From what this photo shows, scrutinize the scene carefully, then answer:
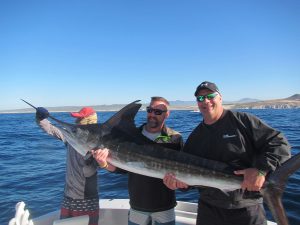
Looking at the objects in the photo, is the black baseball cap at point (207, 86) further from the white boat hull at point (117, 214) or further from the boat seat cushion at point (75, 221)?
the white boat hull at point (117, 214)


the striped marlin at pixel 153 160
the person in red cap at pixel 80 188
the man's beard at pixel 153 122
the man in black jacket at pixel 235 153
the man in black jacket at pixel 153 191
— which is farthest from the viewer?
the person in red cap at pixel 80 188

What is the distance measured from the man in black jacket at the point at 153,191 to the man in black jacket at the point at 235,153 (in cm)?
33

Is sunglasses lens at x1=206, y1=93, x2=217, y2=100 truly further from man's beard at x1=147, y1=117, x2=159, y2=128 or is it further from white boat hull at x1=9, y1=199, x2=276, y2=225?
white boat hull at x1=9, y1=199, x2=276, y2=225

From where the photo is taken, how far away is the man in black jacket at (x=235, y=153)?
2.94m

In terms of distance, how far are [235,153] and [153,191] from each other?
1051 mm

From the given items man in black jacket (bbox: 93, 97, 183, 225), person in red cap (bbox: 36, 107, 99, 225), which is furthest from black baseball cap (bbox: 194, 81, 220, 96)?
person in red cap (bbox: 36, 107, 99, 225)

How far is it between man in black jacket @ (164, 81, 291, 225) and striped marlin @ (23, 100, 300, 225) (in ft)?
0.29

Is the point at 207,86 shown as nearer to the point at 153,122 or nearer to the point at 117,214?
the point at 153,122

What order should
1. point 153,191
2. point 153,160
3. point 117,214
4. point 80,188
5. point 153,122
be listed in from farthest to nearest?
point 117,214 → point 80,188 → point 153,122 → point 153,191 → point 153,160

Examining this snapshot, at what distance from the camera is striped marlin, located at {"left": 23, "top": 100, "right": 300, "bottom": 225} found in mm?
2822

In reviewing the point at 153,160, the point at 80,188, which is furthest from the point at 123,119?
the point at 80,188

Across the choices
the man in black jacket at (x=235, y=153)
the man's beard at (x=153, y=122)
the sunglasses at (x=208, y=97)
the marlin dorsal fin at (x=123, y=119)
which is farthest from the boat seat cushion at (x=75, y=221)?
the sunglasses at (x=208, y=97)

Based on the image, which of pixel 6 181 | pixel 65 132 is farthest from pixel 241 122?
pixel 6 181

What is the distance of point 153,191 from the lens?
3.59 meters
